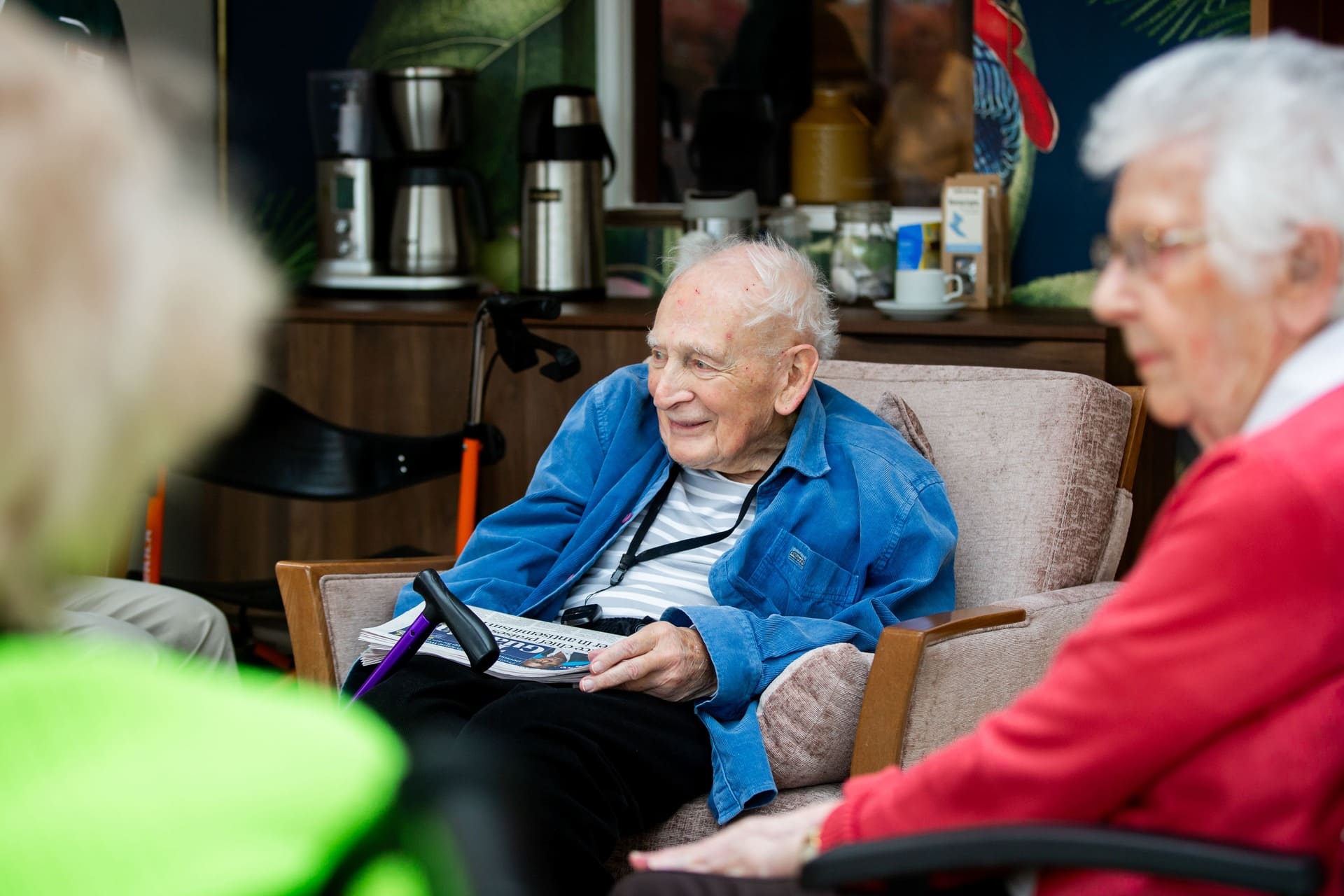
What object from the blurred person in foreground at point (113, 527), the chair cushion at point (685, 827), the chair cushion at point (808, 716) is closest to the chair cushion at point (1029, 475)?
the chair cushion at point (808, 716)

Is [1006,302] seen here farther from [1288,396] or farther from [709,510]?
[1288,396]

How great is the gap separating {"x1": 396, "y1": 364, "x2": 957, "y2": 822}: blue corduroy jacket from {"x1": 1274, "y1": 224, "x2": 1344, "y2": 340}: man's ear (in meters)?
0.97

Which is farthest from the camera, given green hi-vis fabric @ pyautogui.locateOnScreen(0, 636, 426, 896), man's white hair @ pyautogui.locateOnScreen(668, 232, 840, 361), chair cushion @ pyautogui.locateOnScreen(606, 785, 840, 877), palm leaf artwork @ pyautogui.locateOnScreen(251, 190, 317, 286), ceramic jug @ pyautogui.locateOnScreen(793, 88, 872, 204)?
palm leaf artwork @ pyautogui.locateOnScreen(251, 190, 317, 286)

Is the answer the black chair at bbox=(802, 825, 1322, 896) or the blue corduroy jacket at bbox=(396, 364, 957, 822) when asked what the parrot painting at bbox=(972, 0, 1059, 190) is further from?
the black chair at bbox=(802, 825, 1322, 896)

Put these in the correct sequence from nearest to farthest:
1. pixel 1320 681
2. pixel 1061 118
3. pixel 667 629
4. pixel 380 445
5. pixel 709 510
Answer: pixel 1320 681, pixel 667 629, pixel 709 510, pixel 380 445, pixel 1061 118

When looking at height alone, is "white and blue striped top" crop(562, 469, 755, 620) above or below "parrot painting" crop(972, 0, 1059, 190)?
below

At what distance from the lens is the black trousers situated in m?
1.65

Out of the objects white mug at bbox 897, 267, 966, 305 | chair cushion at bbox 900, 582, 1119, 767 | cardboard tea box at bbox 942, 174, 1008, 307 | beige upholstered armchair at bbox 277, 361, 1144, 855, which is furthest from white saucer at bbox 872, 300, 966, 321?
chair cushion at bbox 900, 582, 1119, 767

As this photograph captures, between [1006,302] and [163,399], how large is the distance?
2.96 m

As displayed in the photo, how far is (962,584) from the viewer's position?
2234mm

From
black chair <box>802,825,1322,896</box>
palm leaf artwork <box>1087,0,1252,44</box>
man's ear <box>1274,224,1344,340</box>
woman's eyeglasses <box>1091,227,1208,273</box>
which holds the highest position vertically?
palm leaf artwork <box>1087,0,1252,44</box>

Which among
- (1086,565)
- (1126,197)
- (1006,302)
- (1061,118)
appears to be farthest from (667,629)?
(1061,118)

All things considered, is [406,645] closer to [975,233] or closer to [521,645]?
[521,645]

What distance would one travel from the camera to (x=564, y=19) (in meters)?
3.85
